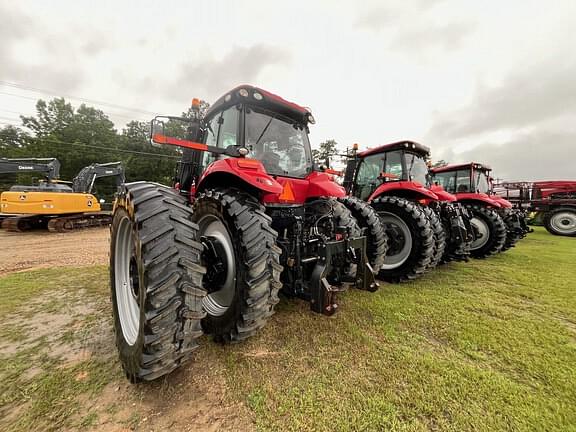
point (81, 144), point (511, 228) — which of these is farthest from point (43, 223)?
point (81, 144)

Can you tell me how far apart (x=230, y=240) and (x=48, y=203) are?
10683 mm

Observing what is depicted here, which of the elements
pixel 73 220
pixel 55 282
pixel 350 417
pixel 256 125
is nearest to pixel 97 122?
pixel 73 220

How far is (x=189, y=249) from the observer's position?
1.52 meters

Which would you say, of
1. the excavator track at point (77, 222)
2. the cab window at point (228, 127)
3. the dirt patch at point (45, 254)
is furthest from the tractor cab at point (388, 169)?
the excavator track at point (77, 222)

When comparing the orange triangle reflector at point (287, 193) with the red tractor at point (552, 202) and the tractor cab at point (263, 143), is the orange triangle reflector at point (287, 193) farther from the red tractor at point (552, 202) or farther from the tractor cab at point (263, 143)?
the red tractor at point (552, 202)

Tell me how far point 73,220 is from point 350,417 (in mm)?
12655

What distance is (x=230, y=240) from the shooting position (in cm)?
217

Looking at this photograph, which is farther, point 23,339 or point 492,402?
point 23,339

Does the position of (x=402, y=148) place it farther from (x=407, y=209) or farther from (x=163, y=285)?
(x=163, y=285)

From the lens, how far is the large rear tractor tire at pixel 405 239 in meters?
3.95

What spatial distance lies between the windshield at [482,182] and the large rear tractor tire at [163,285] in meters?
8.52

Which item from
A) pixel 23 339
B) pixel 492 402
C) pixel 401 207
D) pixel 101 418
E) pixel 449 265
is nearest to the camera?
pixel 101 418

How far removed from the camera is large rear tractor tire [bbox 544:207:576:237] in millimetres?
11008

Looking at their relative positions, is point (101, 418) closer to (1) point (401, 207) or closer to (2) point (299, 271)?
(2) point (299, 271)
